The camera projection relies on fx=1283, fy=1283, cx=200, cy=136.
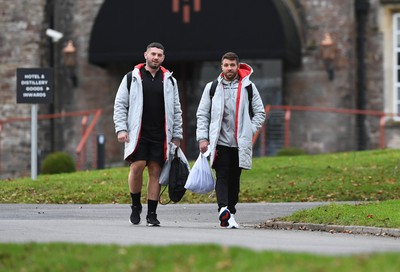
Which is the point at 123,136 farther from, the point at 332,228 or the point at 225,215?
the point at 332,228

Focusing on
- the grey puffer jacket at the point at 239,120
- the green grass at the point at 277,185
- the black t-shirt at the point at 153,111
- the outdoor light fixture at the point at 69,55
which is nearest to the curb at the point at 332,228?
the grey puffer jacket at the point at 239,120

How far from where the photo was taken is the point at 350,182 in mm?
21188

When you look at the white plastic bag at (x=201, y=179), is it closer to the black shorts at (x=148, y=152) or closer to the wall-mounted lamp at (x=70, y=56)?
the black shorts at (x=148, y=152)

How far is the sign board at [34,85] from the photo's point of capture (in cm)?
→ 2275

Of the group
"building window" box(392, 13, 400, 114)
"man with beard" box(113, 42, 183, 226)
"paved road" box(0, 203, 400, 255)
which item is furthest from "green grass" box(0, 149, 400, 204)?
"building window" box(392, 13, 400, 114)

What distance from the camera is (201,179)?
14266 mm

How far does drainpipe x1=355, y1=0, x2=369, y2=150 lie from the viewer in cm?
3000

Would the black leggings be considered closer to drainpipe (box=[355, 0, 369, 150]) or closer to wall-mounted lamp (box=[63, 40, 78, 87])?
drainpipe (box=[355, 0, 369, 150])

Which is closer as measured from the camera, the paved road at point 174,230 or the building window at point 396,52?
the paved road at point 174,230

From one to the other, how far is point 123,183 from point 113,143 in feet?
30.3

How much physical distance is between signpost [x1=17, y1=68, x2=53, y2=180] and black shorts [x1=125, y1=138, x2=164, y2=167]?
8768 millimetres

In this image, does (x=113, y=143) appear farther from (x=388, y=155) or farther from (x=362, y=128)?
(x=388, y=155)

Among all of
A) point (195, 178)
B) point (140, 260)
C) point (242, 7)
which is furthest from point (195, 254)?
point (242, 7)

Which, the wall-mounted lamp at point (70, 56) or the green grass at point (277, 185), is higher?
the wall-mounted lamp at point (70, 56)
